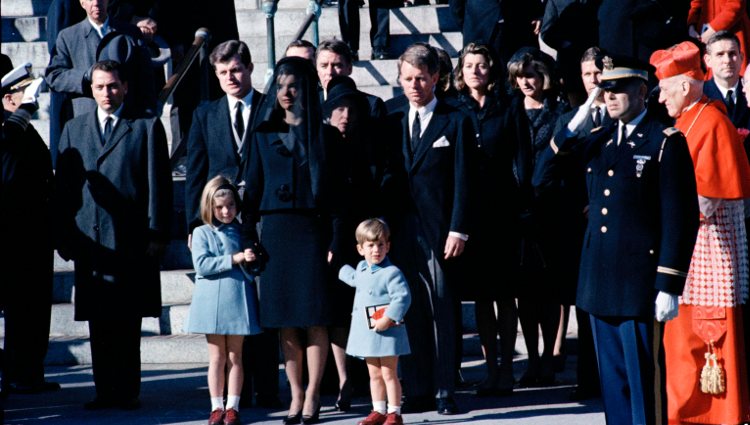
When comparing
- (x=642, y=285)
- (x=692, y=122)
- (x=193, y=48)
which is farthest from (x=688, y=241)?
(x=193, y=48)

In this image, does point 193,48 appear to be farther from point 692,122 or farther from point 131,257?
point 692,122

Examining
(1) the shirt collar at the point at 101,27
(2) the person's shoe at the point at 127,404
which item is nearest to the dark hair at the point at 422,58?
(2) the person's shoe at the point at 127,404

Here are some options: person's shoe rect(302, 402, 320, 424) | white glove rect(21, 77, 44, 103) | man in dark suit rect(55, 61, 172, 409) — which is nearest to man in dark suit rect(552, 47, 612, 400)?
person's shoe rect(302, 402, 320, 424)

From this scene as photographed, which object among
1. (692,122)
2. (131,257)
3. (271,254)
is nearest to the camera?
(692,122)

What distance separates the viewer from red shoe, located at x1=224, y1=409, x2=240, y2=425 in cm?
827

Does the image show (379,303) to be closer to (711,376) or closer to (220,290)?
(220,290)

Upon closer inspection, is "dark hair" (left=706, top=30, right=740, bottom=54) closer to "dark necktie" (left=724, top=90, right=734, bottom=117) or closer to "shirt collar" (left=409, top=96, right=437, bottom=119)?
"dark necktie" (left=724, top=90, right=734, bottom=117)

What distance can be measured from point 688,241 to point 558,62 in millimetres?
4912

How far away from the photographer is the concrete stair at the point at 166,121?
34.4 feet

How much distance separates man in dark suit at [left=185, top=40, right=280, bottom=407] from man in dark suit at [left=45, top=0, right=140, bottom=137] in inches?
74.2

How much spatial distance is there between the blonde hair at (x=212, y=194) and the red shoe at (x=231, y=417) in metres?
1.08

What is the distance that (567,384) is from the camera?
9.51 metres

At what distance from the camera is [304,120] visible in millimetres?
8453

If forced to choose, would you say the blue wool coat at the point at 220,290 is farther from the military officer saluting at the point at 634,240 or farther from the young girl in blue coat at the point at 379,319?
the military officer saluting at the point at 634,240
